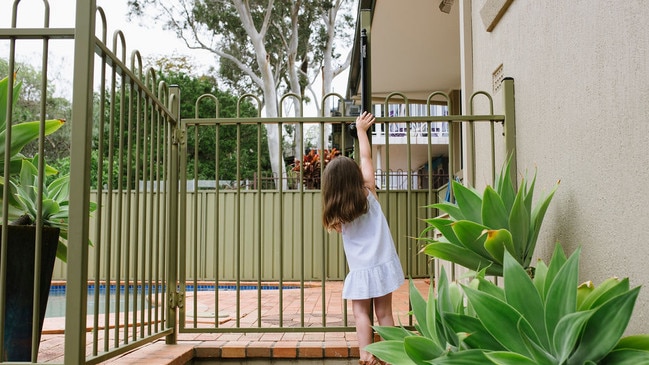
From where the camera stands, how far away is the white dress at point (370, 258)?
10.1 feet

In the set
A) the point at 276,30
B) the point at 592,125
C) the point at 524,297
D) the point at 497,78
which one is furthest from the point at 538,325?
the point at 276,30

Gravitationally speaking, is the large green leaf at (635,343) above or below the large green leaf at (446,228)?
below

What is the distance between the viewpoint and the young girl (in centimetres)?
308

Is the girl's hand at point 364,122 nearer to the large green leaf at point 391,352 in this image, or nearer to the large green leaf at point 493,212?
the large green leaf at point 493,212

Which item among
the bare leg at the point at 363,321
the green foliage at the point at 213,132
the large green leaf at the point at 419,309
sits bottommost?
the bare leg at the point at 363,321

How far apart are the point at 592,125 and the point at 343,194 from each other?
1316 mm

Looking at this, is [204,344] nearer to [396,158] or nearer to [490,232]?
[490,232]

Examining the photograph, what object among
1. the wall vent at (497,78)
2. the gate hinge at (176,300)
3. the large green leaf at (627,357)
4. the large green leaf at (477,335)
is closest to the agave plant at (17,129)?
the gate hinge at (176,300)

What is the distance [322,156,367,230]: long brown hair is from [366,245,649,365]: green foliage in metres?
Result: 1.33

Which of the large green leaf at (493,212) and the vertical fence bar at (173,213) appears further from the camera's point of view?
the vertical fence bar at (173,213)

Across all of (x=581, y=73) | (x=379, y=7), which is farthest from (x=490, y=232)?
(x=379, y=7)

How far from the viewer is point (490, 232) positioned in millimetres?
2188

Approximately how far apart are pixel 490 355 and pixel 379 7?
23.9ft

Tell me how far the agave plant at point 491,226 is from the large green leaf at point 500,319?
28.4 inches
